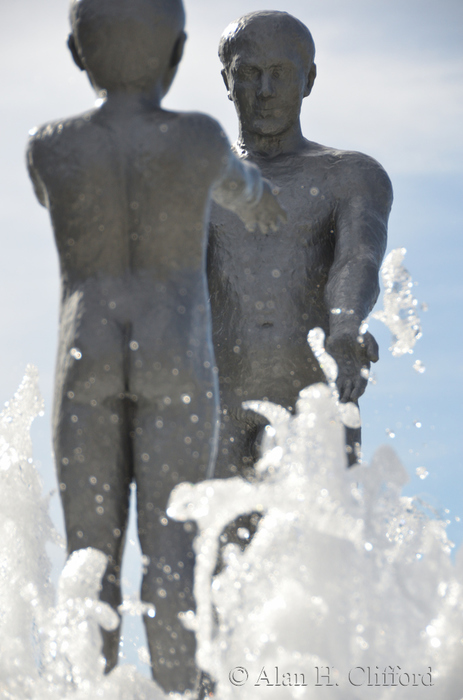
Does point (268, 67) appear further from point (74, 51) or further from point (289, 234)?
point (74, 51)

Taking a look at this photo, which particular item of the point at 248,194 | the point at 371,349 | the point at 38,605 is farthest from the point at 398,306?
the point at 38,605

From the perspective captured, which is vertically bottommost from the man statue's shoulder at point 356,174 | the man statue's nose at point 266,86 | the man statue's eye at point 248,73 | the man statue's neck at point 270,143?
the man statue's shoulder at point 356,174

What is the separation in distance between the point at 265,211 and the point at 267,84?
1.11 meters

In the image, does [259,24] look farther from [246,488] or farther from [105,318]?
[246,488]

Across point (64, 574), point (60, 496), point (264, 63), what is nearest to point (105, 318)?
point (60, 496)

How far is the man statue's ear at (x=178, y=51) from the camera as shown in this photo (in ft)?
8.59

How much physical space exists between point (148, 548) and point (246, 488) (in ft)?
0.89

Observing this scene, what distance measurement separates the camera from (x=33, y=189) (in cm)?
265

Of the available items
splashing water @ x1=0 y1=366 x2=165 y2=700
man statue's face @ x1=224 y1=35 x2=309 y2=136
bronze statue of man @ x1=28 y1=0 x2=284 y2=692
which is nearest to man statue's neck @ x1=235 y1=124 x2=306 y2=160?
man statue's face @ x1=224 y1=35 x2=309 y2=136

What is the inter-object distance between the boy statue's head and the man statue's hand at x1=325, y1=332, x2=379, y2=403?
3.37 feet

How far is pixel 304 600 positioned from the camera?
2.32 m

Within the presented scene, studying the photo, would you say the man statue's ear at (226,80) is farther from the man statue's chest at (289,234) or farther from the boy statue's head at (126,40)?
the boy statue's head at (126,40)

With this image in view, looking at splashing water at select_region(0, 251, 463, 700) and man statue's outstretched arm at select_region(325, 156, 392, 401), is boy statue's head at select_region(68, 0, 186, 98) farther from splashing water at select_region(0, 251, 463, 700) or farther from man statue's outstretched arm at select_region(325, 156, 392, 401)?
man statue's outstretched arm at select_region(325, 156, 392, 401)

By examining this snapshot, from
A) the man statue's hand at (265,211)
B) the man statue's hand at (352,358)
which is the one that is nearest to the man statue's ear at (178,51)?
the man statue's hand at (265,211)
